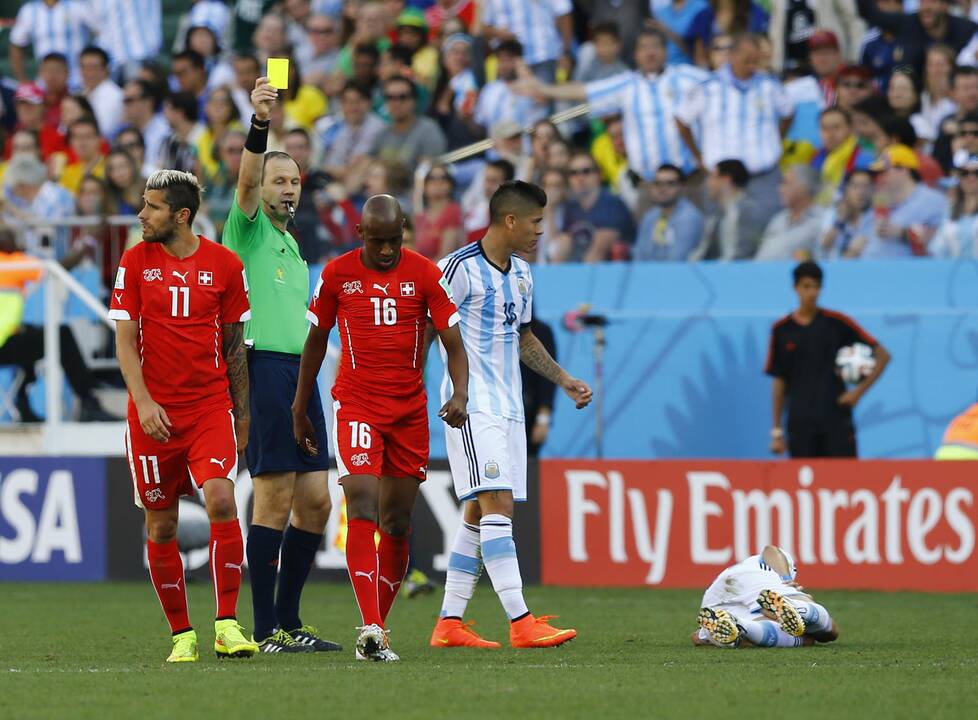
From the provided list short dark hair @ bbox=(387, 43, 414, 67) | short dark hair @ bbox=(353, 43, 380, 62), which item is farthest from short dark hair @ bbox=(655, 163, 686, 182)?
short dark hair @ bbox=(353, 43, 380, 62)

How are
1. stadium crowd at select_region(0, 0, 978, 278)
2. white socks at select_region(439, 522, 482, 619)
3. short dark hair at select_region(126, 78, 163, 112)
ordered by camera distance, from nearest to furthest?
1. white socks at select_region(439, 522, 482, 619)
2. stadium crowd at select_region(0, 0, 978, 278)
3. short dark hair at select_region(126, 78, 163, 112)

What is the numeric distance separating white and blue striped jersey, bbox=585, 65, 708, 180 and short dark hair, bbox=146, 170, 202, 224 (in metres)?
8.55

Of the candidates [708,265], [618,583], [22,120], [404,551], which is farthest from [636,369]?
[22,120]

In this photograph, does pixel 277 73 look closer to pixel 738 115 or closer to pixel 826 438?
pixel 826 438

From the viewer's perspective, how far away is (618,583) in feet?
46.1

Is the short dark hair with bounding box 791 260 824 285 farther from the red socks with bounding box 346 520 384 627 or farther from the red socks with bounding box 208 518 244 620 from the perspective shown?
the red socks with bounding box 208 518 244 620

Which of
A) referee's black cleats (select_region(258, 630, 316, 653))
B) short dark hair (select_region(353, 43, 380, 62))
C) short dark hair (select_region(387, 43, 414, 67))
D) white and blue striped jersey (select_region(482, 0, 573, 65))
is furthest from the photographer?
short dark hair (select_region(353, 43, 380, 62))

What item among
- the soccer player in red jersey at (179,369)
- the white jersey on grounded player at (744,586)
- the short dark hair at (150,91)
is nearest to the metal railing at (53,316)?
the short dark hair at (150,91)

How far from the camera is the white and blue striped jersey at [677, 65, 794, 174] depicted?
16.2 meters

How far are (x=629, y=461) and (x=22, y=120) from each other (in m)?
9.58

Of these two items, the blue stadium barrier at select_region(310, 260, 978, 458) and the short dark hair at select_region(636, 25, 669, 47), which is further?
the short dark hair at select_region(636, 25, 669, 47)

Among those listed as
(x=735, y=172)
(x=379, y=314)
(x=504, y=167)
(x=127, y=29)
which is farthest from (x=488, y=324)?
(x=127, y=29)

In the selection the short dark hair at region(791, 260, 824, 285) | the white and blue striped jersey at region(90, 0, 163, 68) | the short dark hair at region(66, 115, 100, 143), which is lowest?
the short dark hair at region(791, 260, 824, 285)

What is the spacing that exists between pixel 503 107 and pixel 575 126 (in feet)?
3.04
